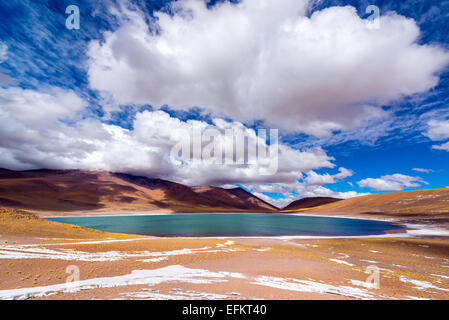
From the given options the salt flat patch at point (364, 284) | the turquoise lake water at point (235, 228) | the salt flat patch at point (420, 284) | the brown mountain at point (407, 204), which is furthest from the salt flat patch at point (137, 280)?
the brown mountain at point (407, 204)

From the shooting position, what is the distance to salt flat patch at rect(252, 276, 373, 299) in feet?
34.9

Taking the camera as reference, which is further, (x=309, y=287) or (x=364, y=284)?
(x=364, y=284)

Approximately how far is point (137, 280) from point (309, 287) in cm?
959

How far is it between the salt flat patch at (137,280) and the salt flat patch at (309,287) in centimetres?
198

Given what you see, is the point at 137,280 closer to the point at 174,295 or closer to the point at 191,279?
the point at 191,279

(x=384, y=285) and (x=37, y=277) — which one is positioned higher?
(x=37, y=277)

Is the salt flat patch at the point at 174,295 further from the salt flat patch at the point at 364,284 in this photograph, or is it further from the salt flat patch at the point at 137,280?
the salt flat patch at the point at 364,284

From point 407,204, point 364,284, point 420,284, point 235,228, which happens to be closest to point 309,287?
point 364,284

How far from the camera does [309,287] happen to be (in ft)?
37.2

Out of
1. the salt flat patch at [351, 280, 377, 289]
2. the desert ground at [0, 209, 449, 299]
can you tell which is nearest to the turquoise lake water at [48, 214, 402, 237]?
the desert ground at [0, 209, 449, 299]
